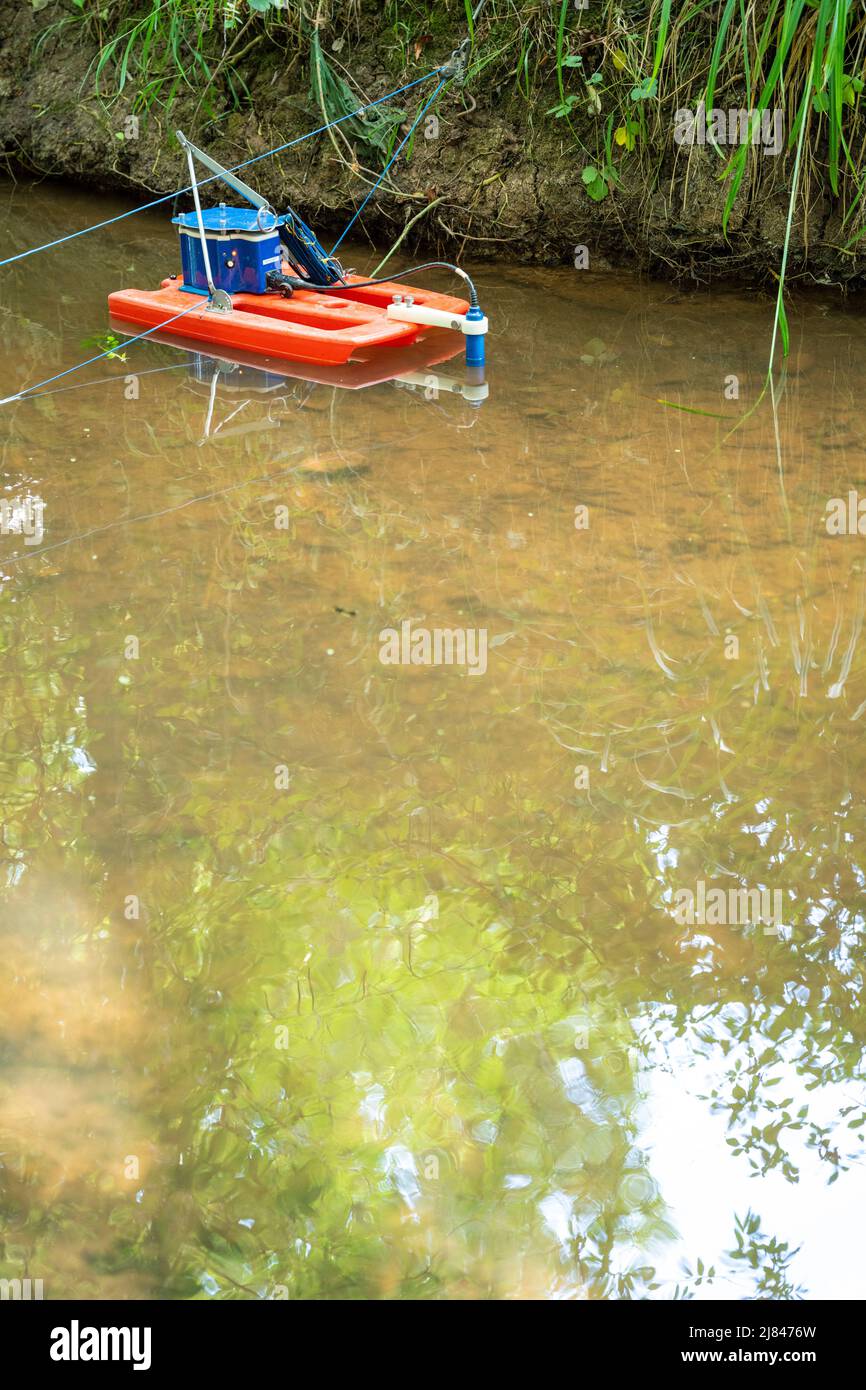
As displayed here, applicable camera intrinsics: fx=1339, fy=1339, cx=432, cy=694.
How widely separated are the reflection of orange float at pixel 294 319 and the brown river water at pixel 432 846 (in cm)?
35

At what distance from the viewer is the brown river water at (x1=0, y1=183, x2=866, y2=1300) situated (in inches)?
67.6

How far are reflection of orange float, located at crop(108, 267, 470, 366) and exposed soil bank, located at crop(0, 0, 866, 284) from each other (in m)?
0.79

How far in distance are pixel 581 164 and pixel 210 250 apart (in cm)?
144

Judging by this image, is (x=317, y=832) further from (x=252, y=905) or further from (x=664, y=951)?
(x=664, y=951)

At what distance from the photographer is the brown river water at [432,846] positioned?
172 cm

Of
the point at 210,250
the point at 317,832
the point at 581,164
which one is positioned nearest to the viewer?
the point at 317,832

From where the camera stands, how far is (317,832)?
7.65 feet

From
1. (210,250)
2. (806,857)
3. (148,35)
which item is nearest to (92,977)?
(806,857)
